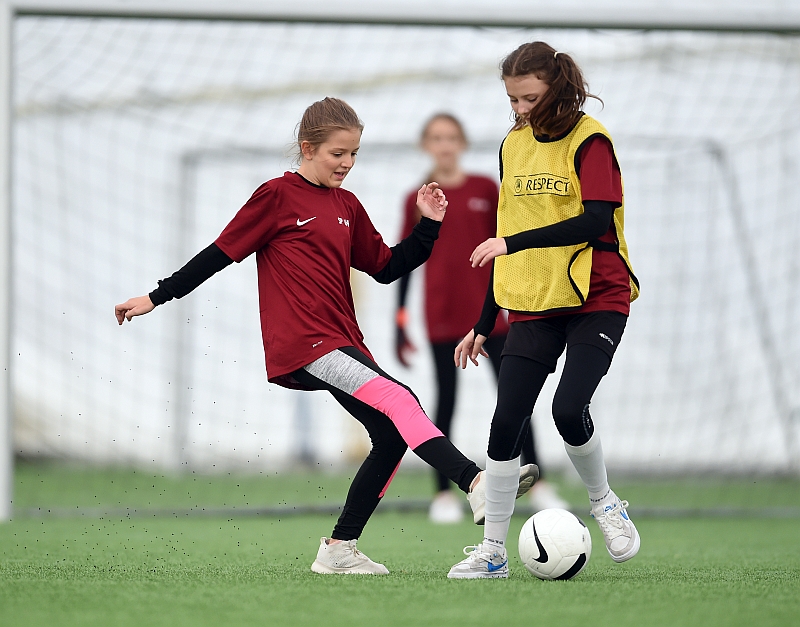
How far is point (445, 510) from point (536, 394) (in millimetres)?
2364

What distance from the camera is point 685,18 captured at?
5.66m

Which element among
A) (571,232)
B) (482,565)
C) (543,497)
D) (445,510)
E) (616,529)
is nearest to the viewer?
(571,232)

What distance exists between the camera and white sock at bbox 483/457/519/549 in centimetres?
306

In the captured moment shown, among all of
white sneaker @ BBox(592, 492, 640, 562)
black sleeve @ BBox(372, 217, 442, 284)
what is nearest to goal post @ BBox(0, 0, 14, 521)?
black sleeve @ BBox(372, 217, 442, 284)

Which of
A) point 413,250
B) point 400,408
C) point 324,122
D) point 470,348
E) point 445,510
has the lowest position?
point 445,510

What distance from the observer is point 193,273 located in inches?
125

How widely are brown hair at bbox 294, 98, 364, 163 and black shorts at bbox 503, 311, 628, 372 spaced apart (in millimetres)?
815

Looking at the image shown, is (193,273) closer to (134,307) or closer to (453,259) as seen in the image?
(134,307)

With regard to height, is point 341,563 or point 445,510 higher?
point 341,563

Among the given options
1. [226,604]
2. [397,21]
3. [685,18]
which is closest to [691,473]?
[685,18]

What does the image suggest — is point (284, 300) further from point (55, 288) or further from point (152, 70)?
point (55, 288)

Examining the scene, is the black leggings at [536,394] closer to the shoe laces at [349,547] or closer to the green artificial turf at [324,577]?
the green artificial turf at [324,577]

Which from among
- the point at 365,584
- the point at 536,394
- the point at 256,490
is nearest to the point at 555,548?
the point at 536,394

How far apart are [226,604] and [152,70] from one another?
4.52 m
